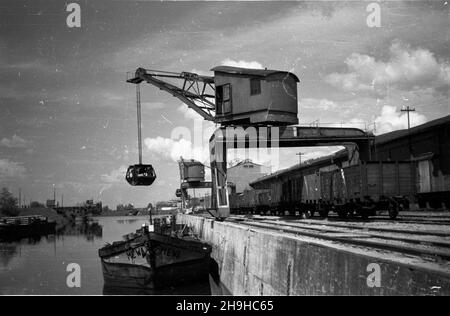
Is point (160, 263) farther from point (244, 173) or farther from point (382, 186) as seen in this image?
point (244, 173)

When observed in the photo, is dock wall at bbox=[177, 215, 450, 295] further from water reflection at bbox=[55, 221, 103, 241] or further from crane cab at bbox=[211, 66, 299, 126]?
water reflection at bbox=[55, 221, 103, 241]

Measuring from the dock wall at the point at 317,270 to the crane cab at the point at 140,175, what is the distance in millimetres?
6117

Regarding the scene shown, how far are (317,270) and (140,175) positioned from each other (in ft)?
46.4

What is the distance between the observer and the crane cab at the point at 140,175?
21.2 m

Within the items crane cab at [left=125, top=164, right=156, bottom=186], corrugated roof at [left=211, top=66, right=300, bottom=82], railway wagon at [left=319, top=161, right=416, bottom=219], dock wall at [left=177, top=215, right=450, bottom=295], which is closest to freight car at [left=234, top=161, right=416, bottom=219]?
railway wagon at [left=319, top=161, right=416, bottom=219]

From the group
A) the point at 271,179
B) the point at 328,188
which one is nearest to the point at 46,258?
the point at 328,188

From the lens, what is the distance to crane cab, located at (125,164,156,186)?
2119 centimetres

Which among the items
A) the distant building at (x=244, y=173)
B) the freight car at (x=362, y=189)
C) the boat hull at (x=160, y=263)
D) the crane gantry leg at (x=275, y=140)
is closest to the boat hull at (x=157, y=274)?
the boat hull at (x=160, y=263)

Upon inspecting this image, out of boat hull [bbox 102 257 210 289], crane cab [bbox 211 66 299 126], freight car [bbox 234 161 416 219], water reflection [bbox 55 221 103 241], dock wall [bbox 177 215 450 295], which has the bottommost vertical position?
water reflection [bbox 55 221 103 241]

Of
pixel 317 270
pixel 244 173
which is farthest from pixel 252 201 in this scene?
pixel 244 173

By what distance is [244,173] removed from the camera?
92.6 m

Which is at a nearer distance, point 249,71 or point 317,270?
point 317,270

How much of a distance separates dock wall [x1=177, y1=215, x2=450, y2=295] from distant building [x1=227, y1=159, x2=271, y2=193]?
7270 centimetres
